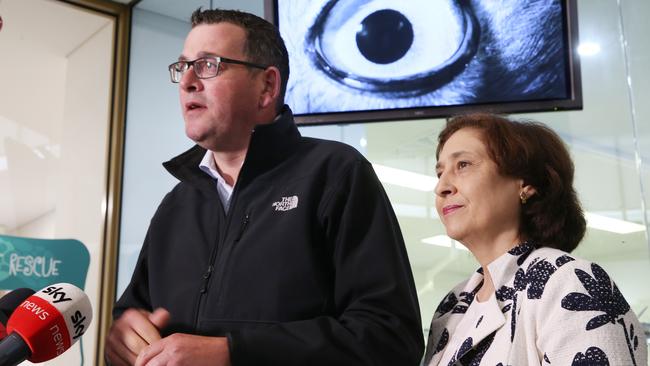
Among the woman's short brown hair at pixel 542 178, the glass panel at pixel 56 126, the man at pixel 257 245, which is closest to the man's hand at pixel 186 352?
the man at pixel 257 245

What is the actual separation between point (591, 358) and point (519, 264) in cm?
29

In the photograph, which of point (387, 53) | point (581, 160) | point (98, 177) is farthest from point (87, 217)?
point (581, 160)

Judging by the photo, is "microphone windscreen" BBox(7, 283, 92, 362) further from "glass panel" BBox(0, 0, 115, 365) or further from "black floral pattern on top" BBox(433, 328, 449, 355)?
→ "glass panel" BBox(0, 0, 115, 365)

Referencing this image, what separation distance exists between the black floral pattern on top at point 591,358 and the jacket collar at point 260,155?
625 millimetres

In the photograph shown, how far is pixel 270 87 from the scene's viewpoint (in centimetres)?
150

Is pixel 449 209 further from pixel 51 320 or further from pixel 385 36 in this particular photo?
pixel 385 36

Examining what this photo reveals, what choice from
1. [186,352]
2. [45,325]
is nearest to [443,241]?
[186,352]

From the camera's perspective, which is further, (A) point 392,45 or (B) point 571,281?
(A) point 392,45

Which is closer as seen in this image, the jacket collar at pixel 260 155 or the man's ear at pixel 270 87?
the jacket collar at pixel 260 155

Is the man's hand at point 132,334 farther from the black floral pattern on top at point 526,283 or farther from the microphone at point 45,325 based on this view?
the black floral pattern on top at point 526,283

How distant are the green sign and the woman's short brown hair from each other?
8.68ft

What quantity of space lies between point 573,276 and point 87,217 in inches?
128

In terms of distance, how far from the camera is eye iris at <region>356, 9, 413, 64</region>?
7.60 ft

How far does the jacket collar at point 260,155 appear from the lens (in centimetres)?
137
